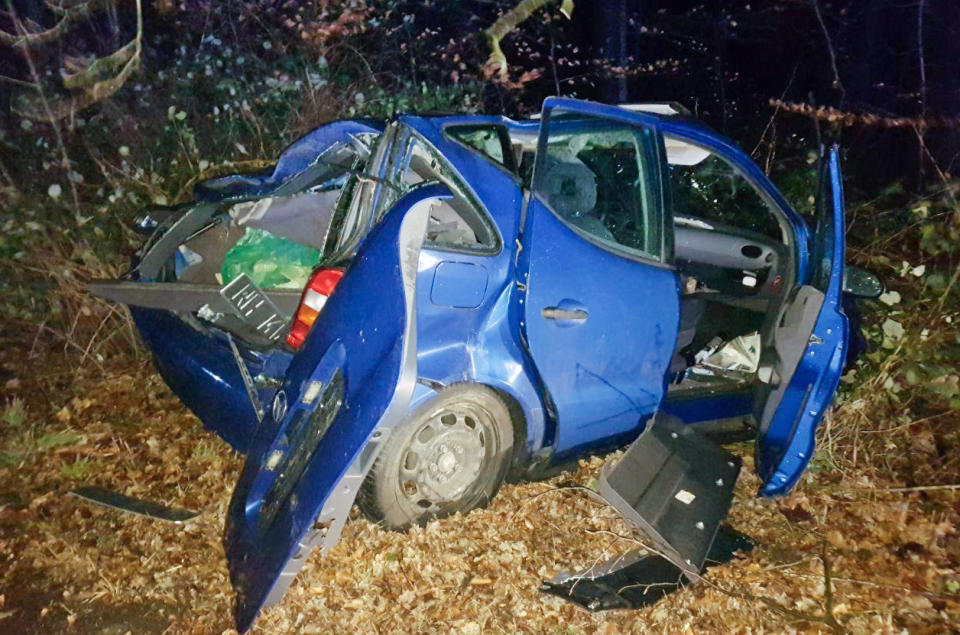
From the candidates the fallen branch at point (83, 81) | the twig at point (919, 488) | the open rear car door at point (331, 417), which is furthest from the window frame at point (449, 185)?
the fallen branch at point (83, 81)

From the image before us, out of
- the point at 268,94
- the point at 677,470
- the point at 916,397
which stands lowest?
the point at 916,397

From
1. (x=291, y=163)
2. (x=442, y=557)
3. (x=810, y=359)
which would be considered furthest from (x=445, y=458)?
(x=291, y=163)

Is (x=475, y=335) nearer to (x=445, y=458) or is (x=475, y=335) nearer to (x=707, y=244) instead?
(x=445, y=458)

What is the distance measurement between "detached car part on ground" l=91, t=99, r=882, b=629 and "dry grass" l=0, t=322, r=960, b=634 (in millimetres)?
210

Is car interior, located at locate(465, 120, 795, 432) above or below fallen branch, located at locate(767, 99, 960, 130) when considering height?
above

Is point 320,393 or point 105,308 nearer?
point 320,393

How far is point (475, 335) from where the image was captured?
9.52ft

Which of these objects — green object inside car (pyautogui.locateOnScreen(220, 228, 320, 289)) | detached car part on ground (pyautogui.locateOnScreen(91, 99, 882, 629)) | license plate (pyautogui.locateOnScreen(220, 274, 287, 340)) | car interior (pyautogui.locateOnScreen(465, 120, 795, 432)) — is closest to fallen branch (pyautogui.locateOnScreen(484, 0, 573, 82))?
car interior (pyautogui.locateOnScreen(465, 120, 795, 432))

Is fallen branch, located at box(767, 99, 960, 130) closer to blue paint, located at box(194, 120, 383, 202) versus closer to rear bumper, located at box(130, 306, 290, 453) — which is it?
blue paint, located at box(194, 120, 383, 202)

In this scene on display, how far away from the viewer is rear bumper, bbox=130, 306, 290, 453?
122 inches

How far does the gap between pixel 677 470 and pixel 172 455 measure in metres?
2.66

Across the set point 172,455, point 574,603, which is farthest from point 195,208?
point 574,603

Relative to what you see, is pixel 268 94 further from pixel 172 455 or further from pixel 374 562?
pixel 374 562

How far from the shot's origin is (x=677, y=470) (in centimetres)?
329
